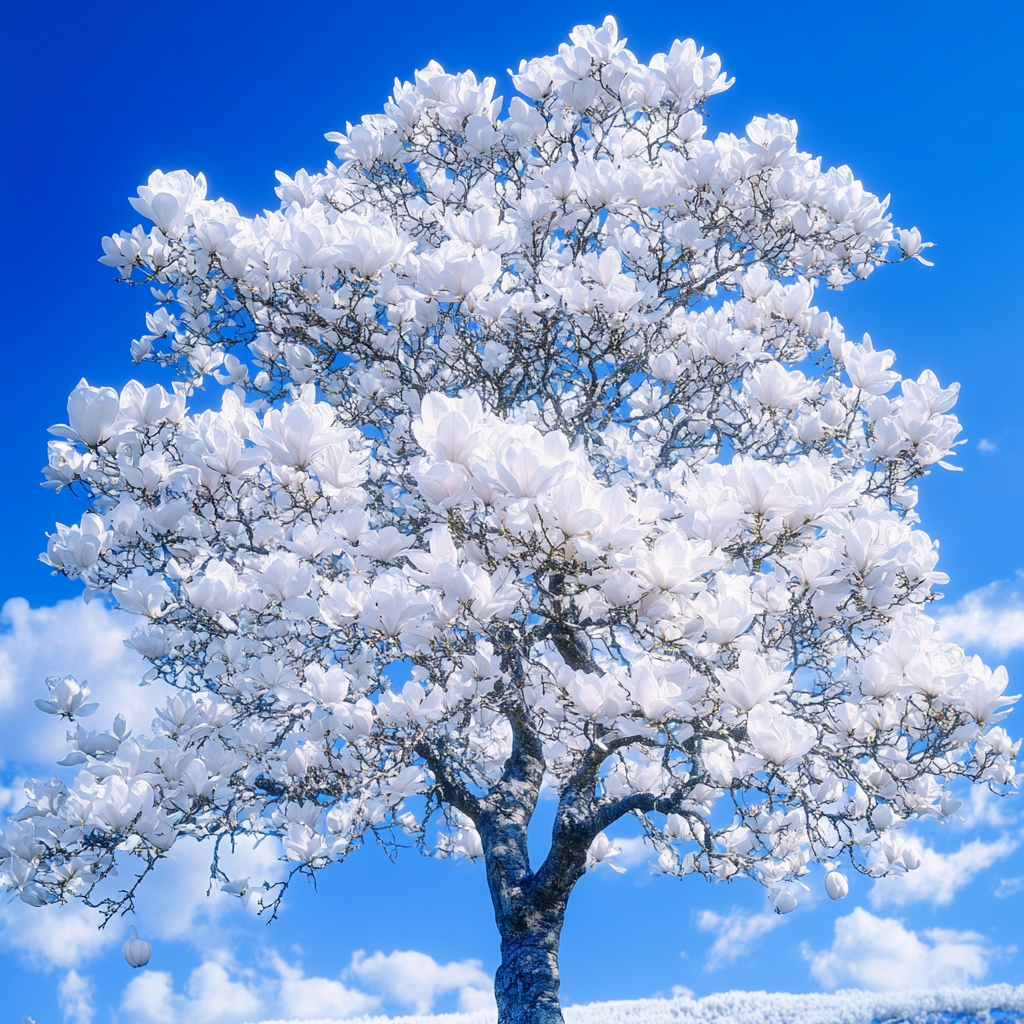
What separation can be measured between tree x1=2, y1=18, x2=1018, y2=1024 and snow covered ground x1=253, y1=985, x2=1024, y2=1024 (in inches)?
44.8

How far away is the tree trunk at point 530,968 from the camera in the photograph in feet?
13.3

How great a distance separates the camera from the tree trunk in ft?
13.3

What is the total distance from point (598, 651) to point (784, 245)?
2.55m

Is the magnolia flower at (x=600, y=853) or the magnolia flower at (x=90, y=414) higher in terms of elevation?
the magnolia flower at (x=90, y=414)

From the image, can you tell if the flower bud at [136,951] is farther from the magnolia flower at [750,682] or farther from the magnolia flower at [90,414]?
the magnolia flower at [750,682]

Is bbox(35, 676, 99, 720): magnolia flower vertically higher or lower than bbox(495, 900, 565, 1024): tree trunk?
higher

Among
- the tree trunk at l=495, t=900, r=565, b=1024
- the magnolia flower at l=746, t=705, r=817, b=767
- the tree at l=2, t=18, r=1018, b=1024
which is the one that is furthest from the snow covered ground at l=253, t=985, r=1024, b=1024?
the magnolia flower at l=746, t=705, r=817, b=767

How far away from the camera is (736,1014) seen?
6.00 metres

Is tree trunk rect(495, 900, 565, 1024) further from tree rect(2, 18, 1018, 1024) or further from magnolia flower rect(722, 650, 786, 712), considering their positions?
magnolia flower rect(722, 650, 786, 712)

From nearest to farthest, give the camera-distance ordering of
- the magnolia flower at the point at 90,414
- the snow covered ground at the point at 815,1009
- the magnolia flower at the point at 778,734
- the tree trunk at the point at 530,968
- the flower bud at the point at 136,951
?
1. the magnolia flower at the point at 778,734
2. the magnolia flower at the point at 90,414
3. the flower bud at the point at 136,951
4. the tree trunk at the point at 530,968
5. the snow covered ground at the point at 815,1009

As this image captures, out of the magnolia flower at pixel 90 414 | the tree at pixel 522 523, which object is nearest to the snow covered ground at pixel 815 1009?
the tree at pixel 522 523

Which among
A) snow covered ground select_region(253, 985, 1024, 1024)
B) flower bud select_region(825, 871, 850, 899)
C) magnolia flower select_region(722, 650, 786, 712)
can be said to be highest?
magnolia flower select_region(722, 650, 786, 712)

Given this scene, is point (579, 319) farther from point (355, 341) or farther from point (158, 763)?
point (158, 763)

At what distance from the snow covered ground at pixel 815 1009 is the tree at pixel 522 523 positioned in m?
1.14
